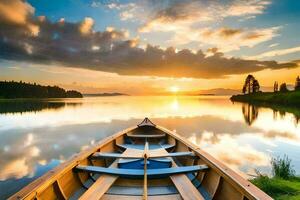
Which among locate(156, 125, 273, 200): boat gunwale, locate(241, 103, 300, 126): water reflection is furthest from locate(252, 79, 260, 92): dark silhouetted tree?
locate(156, 125, 273, 200): boat gunwale

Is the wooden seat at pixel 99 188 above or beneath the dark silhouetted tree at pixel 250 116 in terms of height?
above

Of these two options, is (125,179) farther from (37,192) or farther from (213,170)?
(37,192)

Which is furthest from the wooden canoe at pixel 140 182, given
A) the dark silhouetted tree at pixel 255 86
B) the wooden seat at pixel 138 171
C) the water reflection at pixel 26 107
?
the dark silhouetted tree at pixel 255 86

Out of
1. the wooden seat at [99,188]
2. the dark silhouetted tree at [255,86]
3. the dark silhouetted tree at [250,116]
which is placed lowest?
the dark silhouetted tree at [250,116]

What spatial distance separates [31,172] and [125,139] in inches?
146

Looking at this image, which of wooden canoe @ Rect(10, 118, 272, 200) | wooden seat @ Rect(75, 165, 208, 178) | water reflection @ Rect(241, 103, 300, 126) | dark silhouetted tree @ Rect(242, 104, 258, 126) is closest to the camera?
wooden canoe @ Rect(10, 118, 272, 200)

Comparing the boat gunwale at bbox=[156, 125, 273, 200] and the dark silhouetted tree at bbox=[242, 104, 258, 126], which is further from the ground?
the boat gunwale at bbox=[156, 125, 273, 200]

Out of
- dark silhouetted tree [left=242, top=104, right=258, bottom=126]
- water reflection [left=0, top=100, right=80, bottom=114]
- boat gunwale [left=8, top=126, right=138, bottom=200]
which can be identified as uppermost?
→ boat gunwale [left=8, top=126, right=138, bottom=200]

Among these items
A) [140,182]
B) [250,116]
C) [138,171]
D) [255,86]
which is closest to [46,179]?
[138,171]

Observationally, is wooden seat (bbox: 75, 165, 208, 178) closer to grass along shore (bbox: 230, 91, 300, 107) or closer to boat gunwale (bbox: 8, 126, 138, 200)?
boat gunwale (bbox: 8, 126, 138, 200)

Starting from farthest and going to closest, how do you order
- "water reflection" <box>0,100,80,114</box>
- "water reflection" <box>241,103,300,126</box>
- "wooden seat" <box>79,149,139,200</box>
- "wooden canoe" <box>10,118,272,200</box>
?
"water reflection" <box>0,100,80,114</box>, "water reflection" <box>241,103,300,126</box>, "wooden seat" <box>79,149,139,200</box>, "wooden canoe" <box>10,118,272,200</box>

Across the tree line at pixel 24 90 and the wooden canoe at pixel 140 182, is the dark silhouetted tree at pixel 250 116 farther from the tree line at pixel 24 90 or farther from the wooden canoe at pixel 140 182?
the tree line at pixel 24 90

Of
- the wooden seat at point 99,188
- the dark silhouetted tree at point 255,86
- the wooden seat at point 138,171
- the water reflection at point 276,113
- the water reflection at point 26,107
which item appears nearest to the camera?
the wooden seat at point 99,188

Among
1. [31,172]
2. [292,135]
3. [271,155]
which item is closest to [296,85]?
[292,135]
